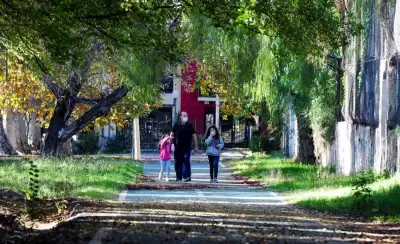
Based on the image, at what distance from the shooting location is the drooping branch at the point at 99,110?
1288 inches

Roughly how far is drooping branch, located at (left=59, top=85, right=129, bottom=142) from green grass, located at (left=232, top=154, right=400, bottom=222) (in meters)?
6.14

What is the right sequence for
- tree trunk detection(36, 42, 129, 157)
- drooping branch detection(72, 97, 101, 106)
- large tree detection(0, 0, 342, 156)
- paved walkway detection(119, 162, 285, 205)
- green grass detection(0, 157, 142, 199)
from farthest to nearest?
drooping branch detection(72, 97, 101, 106)
tree trunk detection(36, 42, 129, 157)
paved walkway detection(119, 162, 285, 205)
green grass detection(0, 157, 142, 199)
large tree detection(0, 0, 342, 156)

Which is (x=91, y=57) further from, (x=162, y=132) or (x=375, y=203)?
(x=162, y=132)

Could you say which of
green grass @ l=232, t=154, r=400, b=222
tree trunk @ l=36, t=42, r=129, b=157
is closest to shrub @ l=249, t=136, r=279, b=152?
tree trunk @ l=36, t=42, r=129, b=157

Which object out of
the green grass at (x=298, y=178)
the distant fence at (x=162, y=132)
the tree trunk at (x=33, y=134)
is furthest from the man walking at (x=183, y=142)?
the distant fence at (x=162, y=132)

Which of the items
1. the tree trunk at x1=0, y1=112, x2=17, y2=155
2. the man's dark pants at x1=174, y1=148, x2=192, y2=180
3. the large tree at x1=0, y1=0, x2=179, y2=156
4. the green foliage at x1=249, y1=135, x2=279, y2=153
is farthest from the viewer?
the green foliage at x1=249, y1=135, x2=279, y2=153

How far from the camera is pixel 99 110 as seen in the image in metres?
32.9

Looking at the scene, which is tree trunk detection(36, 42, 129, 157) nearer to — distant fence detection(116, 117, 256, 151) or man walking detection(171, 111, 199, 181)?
man walking detection(171, 111, 199, 181)

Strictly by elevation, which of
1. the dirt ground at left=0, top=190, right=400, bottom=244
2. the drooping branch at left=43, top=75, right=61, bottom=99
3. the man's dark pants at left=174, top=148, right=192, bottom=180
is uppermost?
the drooping branch at left=43, top=75, right=61, bottom=99

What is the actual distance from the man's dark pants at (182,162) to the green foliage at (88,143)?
2639 centimetres

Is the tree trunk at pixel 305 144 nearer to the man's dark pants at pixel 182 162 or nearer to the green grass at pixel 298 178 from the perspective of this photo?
the green grass at pixel 298 178

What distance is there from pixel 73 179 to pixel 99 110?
10.3 m

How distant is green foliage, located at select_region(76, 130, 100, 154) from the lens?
172 feet

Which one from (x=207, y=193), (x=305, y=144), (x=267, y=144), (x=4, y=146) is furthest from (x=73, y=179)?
(x=267, y=144)
